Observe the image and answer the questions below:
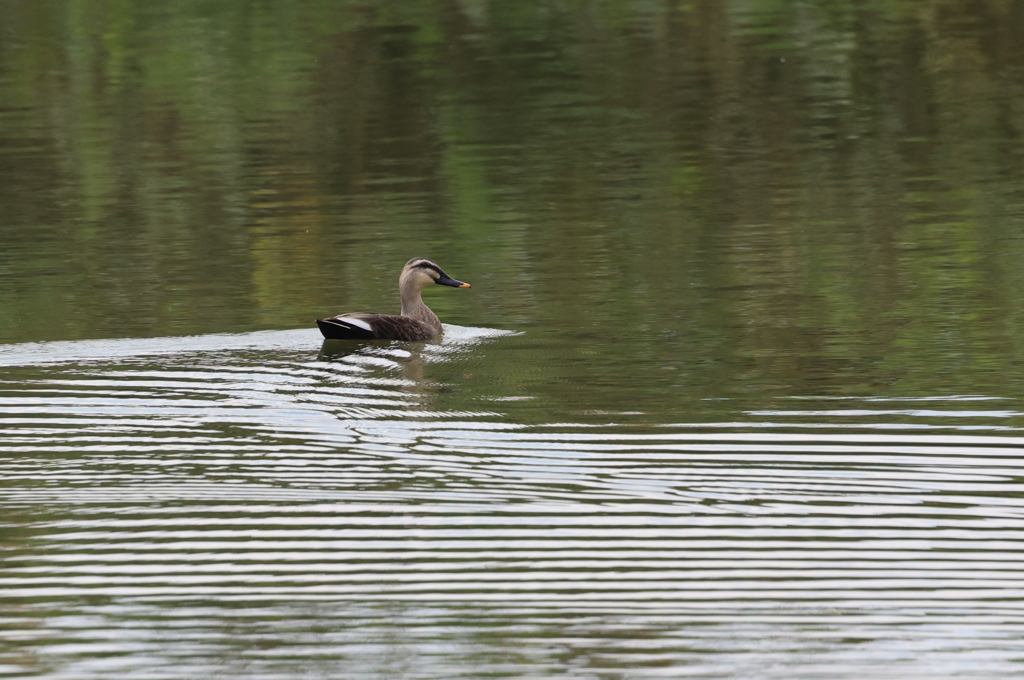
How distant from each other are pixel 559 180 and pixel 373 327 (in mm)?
9713

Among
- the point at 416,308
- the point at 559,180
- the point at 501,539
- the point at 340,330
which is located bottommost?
the point at 559,180

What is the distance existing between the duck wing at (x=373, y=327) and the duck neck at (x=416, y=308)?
13 cm

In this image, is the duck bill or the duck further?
the duck bill

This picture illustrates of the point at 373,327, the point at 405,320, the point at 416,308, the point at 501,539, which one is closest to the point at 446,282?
the point at 416,308

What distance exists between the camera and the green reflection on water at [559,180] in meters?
A: 13.9

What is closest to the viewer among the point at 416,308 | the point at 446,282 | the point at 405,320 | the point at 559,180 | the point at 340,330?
the point at 340,330

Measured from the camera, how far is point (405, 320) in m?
14.0

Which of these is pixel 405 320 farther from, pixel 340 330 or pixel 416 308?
pixel 340 330

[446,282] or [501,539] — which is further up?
[501,539]

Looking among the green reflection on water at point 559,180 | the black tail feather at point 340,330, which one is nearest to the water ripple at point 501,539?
the green reflection on water at point 559,180

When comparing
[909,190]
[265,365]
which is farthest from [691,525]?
[909,190]

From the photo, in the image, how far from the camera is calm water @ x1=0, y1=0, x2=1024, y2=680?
21.3 feet

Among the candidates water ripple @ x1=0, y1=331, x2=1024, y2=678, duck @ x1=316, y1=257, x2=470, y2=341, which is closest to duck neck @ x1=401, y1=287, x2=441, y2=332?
duck @ x1=316, y1=257, x2=470, y2=341

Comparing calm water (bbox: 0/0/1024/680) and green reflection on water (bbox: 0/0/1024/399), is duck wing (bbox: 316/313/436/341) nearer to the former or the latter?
calm water (bbox: 0/0/1024/680)
